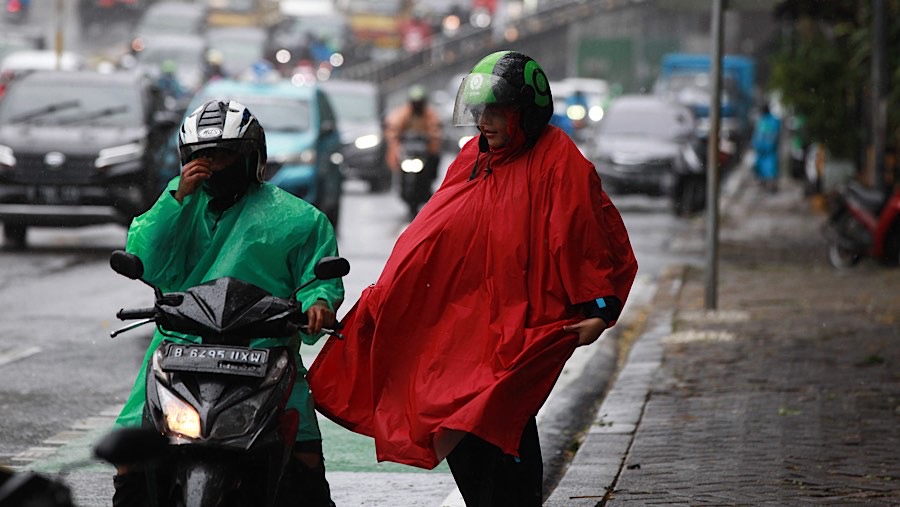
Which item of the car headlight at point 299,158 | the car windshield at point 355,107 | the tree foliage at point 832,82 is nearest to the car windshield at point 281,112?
the car headlight at point 299,158

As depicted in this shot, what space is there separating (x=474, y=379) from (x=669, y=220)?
2054cm

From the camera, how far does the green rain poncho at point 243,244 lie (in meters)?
5.19

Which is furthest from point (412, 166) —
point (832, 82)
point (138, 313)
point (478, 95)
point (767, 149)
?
point (138, 313)

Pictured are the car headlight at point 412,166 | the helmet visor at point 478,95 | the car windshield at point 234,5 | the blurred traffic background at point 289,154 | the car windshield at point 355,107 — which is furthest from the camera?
the car windshield at point 234,5

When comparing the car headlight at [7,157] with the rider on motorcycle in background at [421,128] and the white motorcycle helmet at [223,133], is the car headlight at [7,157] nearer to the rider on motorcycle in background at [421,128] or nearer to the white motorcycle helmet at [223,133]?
the rider on motorcycle in background at [421,128]

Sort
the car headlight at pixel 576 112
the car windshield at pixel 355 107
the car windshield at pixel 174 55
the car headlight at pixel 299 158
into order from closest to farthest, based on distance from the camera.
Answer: the car headlight at pixel 299 158 < the car windshield at pixel 355 107 < the car windshield at pixel 174 55 < the car headlight at pixel 576 112

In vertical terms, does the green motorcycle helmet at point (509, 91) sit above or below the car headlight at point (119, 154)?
above

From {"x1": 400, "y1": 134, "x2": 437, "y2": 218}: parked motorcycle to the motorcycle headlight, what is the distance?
18.1m

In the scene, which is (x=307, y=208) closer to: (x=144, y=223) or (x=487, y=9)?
(x=144, y=223)

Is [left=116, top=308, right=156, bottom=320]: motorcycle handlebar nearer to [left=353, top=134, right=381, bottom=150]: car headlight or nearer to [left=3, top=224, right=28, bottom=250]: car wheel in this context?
[left=3, top=224, right=28, bottom=250]: car wheel

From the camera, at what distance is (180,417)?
4.62 metres

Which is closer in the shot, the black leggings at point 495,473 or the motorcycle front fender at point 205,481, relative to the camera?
the motorcycle front fender at point 205,481

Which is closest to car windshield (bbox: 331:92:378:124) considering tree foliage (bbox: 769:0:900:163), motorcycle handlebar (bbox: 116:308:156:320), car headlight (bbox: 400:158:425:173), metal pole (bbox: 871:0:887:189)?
tree foliage (bbox: 769:0:900:163)

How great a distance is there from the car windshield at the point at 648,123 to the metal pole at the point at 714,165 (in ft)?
47.5
